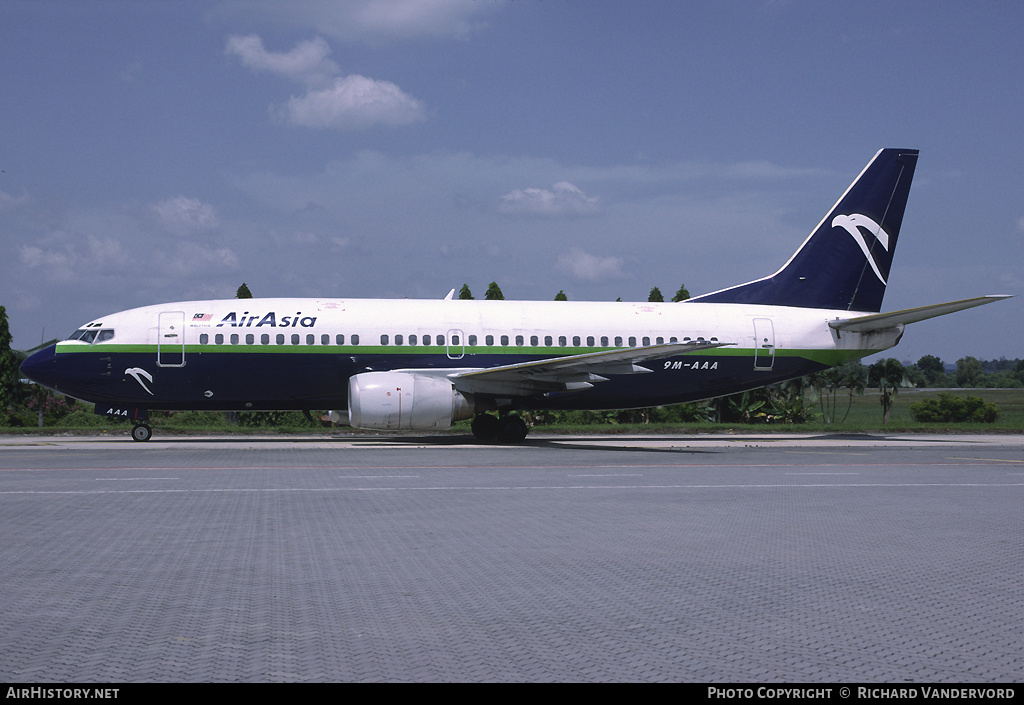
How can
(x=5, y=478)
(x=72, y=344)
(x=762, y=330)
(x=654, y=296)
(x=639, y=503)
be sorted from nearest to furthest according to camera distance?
1. (x=639, y=503)
2. (x=5, y=478)
3. (x=72, y=344)
4. (x=762, y=330)
5. (x=654, y=296)

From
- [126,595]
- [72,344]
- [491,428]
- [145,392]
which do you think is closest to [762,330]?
[491,428]

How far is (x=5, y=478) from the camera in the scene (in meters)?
14.4

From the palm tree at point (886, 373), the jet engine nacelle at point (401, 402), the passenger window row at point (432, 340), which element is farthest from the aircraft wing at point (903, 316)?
the palm tree at point (886, 373)

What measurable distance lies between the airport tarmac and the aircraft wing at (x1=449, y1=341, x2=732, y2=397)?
26.3ft

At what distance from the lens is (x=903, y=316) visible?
26562 mm

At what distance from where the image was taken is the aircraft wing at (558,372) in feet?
75.5

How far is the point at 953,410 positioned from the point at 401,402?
37.6 meters

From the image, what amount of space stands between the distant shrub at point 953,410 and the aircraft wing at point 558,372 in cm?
3101

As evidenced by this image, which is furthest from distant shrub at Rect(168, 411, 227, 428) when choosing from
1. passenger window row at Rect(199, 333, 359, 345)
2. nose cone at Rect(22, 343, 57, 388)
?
passenger window row at Rect(199, 333, 359, 345)

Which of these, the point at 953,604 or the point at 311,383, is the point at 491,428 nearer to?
the point at 311,383

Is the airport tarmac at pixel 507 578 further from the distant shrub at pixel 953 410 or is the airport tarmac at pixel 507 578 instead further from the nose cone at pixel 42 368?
the distant shrub at pixel 953 410

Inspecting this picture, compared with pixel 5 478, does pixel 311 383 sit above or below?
above

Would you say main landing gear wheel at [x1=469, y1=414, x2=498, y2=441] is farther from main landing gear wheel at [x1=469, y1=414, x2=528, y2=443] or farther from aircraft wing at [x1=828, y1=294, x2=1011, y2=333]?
aircraft wing at [x1=828, y1=294, x2=1011, y2=333]
